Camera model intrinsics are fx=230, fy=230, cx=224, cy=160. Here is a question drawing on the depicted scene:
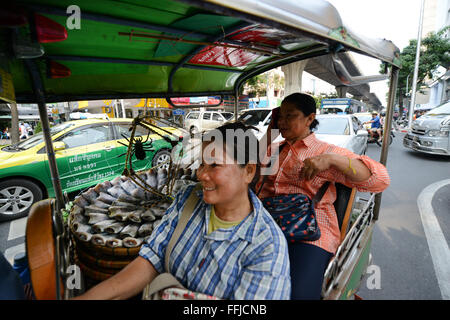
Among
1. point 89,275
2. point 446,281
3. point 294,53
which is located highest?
point 294,53

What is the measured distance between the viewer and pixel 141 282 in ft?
4.01

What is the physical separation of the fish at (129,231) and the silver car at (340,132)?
553cm

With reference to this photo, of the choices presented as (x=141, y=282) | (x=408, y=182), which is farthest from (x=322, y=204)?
(x=408, y=182)

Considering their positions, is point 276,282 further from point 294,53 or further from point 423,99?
point 423,99

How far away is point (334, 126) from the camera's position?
689cm

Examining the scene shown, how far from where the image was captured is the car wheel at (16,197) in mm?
3727

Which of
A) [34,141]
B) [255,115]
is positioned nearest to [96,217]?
[34,141]

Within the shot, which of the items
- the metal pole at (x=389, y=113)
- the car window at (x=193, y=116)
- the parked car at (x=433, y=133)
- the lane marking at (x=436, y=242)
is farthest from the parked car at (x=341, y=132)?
the car window at (x=193, y=116)

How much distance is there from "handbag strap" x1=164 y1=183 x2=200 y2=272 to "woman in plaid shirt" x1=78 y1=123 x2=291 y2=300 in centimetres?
2

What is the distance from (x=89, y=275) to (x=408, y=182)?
6.40 m

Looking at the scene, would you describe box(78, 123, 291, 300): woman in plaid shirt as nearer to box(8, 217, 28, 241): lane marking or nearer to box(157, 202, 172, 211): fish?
box(157, 202, 172, 211): fish

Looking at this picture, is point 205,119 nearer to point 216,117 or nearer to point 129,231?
point 216,117

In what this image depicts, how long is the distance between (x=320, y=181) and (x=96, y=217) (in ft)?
5.75

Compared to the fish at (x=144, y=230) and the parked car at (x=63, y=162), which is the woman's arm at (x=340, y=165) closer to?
the fish at (x=144, y=230)
